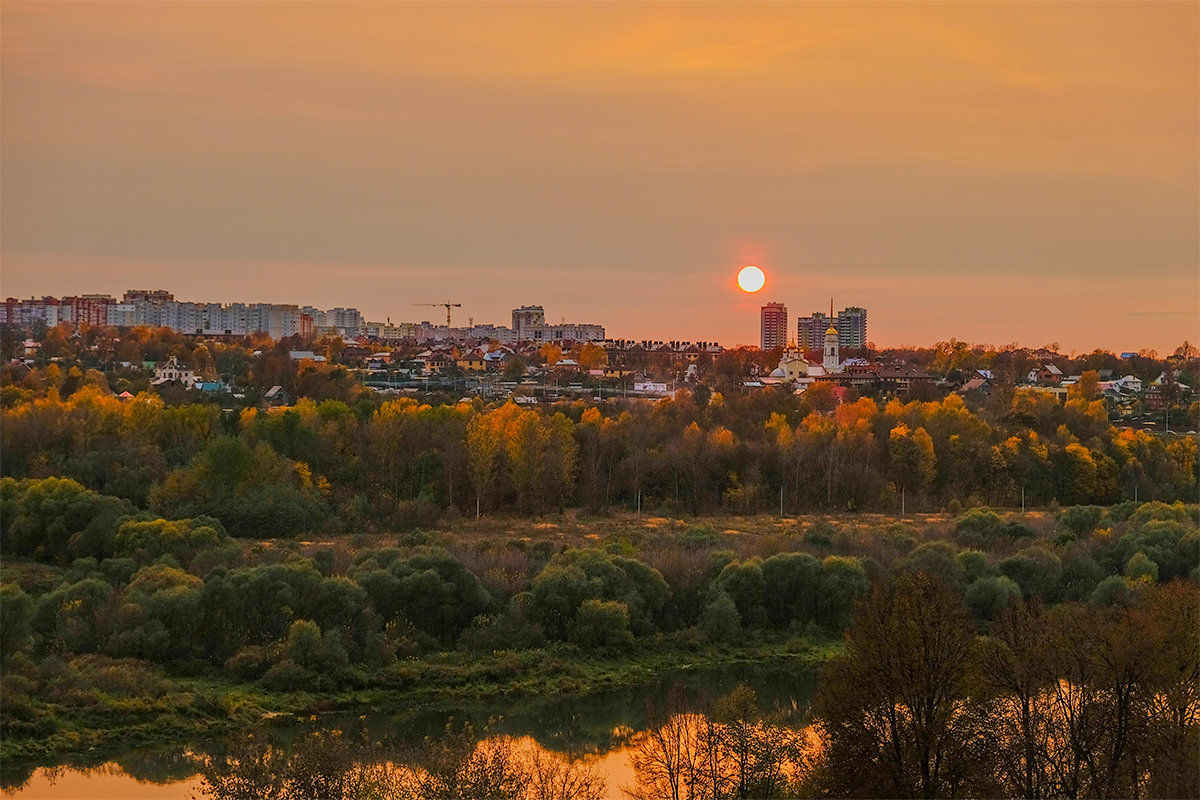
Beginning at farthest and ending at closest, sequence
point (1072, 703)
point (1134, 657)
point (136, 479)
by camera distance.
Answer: point (136, 479) < point (1072, 703) < point (1134, 657)

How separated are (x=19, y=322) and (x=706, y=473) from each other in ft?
88.8

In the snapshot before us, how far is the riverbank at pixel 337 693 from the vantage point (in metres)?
11.4

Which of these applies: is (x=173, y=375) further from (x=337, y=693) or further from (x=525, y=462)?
(x=337, y=693)

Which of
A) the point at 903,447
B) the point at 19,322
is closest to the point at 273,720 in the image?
the point at 903,447

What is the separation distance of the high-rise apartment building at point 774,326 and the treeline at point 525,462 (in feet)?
166

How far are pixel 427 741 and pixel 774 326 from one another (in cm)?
6957

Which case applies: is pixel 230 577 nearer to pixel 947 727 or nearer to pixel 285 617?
pixel 285 617

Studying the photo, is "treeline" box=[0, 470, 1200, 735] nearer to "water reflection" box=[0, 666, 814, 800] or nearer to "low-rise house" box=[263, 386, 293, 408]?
"water reflection" box=[0, 666, 814, 800]

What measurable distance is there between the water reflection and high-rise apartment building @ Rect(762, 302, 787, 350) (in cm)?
6508

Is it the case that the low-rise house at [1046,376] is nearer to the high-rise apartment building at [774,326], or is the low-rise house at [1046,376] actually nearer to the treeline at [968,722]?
the high-rise apartment building at [774,326]

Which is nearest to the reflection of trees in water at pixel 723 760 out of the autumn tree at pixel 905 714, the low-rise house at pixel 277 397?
the autumn tree at pixel 905 714

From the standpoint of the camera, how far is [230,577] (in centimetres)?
1395

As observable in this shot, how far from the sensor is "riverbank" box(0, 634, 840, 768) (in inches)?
449

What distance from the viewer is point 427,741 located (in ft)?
36.4
